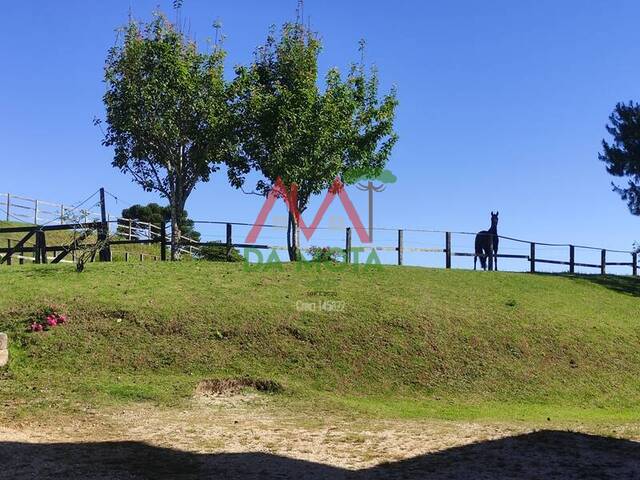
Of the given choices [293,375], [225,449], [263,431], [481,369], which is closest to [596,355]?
[481,369]

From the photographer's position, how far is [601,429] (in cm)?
1035

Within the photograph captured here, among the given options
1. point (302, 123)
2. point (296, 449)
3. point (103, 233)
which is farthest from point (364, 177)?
point (296, 449)

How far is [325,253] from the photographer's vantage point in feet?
80.7

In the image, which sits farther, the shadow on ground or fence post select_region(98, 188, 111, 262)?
fence post select_region(98, 188, 111, 262)

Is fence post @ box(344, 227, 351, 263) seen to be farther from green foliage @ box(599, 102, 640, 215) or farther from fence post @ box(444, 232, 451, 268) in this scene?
green foliage @ box(599, 102, 640, 215)

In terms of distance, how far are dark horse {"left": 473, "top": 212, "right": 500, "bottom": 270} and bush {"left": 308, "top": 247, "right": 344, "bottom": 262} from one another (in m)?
5.52

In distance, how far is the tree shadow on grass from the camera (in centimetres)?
2389

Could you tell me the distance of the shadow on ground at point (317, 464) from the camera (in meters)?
7.16

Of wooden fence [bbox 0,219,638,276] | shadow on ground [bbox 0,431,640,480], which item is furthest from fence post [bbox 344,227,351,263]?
shadow on ground [bbox 0,431,640,480]

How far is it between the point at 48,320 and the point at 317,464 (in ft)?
29.6

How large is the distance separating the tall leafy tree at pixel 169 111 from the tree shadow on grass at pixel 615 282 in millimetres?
14649

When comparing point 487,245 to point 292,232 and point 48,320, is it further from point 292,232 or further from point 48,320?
point 48,320

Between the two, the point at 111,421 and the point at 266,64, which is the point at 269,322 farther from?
the point at 266,64

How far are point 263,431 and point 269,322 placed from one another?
574cm
